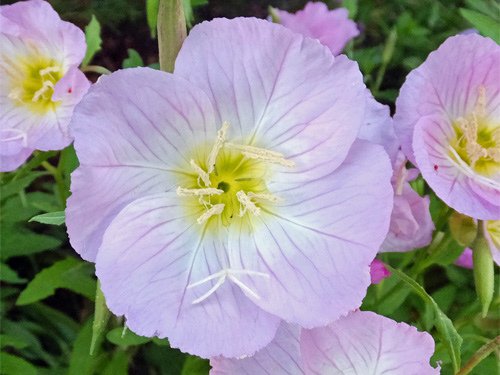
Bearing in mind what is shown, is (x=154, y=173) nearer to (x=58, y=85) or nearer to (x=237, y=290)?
(x=237, y=290)

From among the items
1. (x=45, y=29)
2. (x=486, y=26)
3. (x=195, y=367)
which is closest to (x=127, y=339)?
(x=195, y=367)

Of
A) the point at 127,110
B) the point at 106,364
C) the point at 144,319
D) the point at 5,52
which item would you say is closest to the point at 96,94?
the point at 127,110

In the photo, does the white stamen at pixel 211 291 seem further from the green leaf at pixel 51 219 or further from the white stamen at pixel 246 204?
the green leaf at pixel 51 219

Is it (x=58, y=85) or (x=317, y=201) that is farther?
(x=58, y=85)

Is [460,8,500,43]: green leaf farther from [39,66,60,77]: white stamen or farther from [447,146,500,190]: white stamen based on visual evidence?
[39,66,60,77]: white stamen

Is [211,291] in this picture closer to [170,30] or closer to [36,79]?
[170,30]

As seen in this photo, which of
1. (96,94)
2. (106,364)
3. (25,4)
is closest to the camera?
(96,94)

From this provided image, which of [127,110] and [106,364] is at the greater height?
[127,110]
